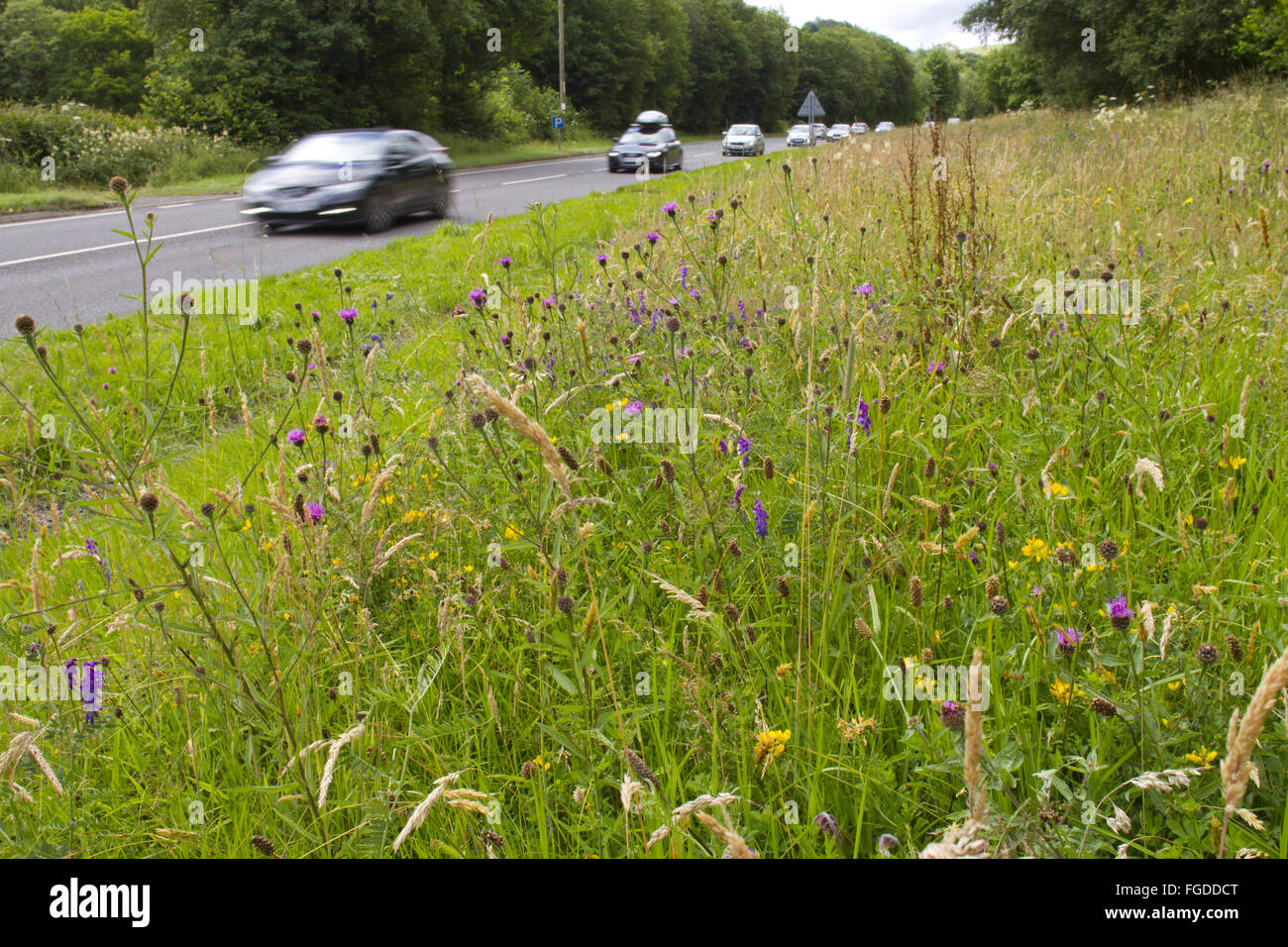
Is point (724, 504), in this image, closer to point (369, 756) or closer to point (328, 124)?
point (369, 756)

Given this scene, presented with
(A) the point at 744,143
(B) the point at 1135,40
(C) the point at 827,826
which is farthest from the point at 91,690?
(A) the point at 744,143

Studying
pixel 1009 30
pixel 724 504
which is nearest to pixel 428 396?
pixel 724 504

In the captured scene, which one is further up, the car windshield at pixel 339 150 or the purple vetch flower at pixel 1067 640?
the car windshield at pixel 339 150

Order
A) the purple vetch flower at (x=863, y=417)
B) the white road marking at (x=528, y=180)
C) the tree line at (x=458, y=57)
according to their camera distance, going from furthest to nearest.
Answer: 1. the white road marking at (x=528, y=180)
2. the tree line at (x=458, y=57)
3. the purple vetch flower at (x=863, y=417)

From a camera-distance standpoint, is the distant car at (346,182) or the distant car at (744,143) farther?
the distant car at (744,143)

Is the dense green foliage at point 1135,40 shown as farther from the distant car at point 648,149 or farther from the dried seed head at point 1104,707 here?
the dried seed head at point 1104,707

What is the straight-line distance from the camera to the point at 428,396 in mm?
3703

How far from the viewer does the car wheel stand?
35.2ft

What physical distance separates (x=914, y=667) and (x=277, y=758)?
4.24 feet

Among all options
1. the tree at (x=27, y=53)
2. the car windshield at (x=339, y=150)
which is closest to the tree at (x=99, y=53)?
the tree at (x=27, y=53)

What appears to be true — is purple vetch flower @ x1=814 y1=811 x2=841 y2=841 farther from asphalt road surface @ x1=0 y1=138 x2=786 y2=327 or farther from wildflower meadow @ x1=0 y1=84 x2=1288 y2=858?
asphalt road surface @ x1=0 y1=138 x2=786 y2=327

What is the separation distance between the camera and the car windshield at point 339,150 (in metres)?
10.9

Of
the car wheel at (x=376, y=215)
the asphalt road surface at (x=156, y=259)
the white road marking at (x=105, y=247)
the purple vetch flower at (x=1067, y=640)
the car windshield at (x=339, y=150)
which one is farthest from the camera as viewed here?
the car windshield at (x=339, y=150)

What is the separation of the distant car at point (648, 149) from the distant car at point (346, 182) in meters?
10.4
